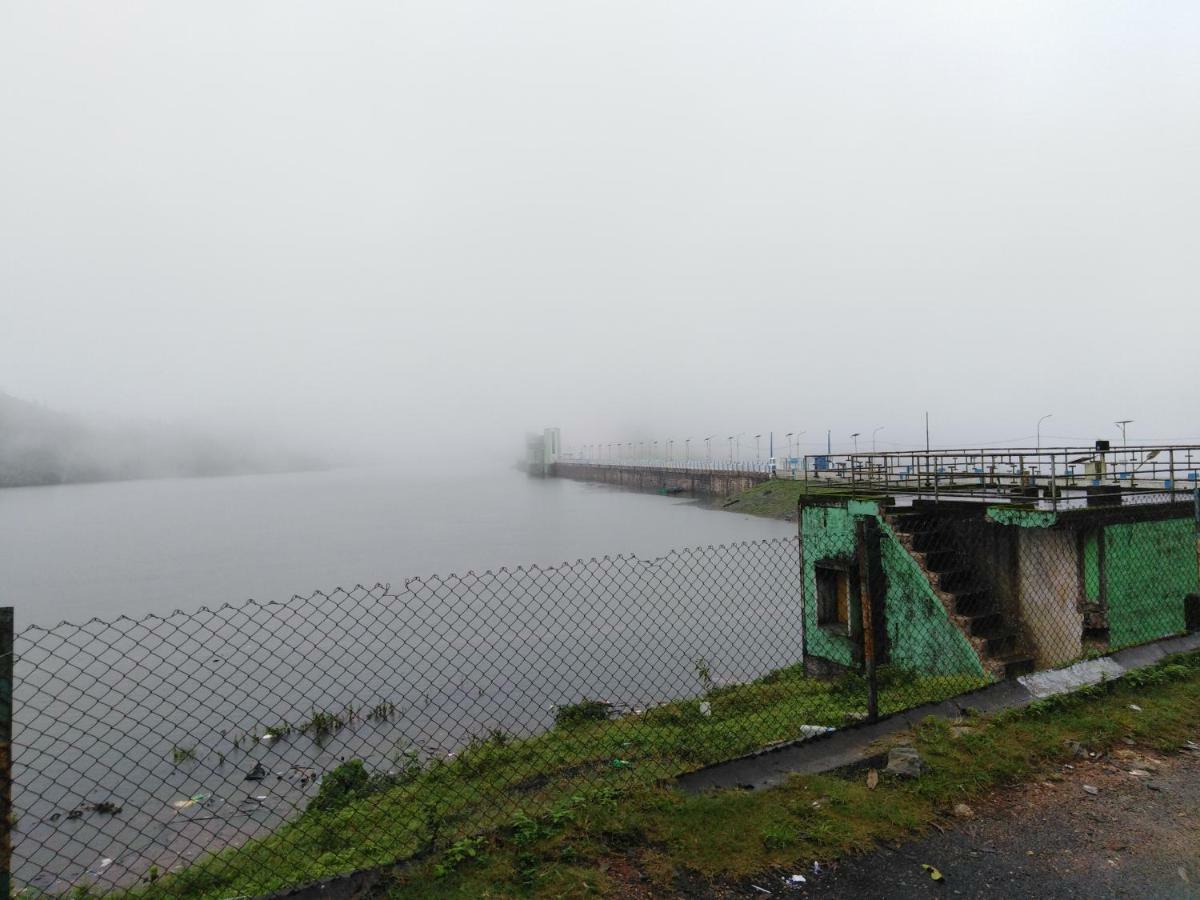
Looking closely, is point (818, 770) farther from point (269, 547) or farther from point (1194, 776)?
point (269, 547)

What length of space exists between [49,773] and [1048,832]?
17.6 metres

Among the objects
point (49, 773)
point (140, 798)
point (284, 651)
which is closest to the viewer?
point (140, 798)

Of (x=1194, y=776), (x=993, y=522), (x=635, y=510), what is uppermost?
(x=993, y=522)

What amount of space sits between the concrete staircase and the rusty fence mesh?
0.04 metres

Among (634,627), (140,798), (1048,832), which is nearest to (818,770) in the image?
(1048,832)

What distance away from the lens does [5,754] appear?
3119mm

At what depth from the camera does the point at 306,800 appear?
11.6m

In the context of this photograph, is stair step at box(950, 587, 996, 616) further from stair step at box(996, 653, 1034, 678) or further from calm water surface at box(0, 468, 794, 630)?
calm water surface at box(0, 468, 794, 630)

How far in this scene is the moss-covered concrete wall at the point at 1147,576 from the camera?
11.1 m

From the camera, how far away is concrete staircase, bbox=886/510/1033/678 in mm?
10703

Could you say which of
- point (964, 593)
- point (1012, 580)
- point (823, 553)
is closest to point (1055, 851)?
point (964, 593)

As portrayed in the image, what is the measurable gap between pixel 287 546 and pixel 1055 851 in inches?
2241

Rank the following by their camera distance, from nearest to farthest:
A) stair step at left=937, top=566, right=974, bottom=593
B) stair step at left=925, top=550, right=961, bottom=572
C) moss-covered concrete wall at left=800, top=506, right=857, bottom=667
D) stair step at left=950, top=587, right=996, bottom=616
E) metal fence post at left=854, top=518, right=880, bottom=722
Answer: metal fence post at left=854, top=518, right=880, bottom=722, stair step at left=950, top=587, right=996, bottom=616, stair step at left=937, top=566, right=974, bottom=593, stair step at left=925, top=550, right=961, bottom=572, moss-covered concrete wall at left=800, top=506, right=857, bottom=667

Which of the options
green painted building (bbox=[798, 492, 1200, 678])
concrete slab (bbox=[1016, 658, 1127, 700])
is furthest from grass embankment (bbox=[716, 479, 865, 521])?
concrete slab (bbox=[1016, 658, 1127, 700])
